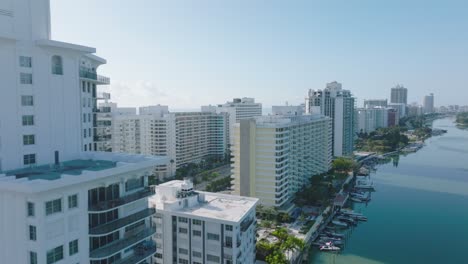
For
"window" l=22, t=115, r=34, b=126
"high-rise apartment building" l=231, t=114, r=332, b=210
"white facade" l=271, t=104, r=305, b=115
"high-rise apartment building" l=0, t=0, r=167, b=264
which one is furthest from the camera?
"white facade" l=271, t=104, r=305, b=115

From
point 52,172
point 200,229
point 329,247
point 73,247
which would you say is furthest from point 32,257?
point 329,247

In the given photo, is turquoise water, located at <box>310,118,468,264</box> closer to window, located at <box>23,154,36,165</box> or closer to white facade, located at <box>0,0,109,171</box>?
white facade, located at <box>0,0,109,171</box>

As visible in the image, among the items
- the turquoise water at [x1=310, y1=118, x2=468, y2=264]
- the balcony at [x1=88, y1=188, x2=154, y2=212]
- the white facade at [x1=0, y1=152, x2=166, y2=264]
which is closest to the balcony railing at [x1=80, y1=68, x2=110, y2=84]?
the white facade at [x1=0, y1=152, x2=166, y2=264]

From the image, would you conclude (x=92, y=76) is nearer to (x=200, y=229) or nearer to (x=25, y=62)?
(x=25, y=62)

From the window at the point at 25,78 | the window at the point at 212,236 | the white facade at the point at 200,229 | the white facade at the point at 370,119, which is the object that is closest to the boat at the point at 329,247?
the white facade at the point at 200,229

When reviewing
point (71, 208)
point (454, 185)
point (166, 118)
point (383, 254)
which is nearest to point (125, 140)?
point (166, 118)

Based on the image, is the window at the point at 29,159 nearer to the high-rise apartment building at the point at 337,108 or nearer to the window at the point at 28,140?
the window at the point at 28,140
